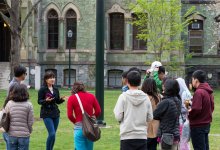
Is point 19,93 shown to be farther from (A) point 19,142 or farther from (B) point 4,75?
(B) point 4,75

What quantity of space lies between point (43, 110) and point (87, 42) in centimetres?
2711

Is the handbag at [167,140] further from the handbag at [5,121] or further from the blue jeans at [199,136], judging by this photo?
the handbag at [5,121]

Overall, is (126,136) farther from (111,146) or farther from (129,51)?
(129,51)

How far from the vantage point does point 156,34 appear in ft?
113

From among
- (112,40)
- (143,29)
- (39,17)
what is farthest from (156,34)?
(39,17)

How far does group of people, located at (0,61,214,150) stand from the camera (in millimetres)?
8852

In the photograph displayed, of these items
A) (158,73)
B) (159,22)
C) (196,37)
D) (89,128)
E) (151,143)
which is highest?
(159,22)

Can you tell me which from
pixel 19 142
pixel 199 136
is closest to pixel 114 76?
pixel 199 136

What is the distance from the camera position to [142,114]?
892 cm

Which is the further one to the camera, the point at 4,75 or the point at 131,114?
the point at 4,75

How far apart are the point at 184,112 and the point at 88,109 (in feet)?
5.88

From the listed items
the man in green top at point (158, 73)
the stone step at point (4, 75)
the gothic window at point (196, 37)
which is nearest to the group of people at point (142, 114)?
the man in green top at point (158, 73)

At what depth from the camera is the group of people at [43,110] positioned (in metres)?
9.48

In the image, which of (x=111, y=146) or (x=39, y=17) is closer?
(x=111, y=146)
